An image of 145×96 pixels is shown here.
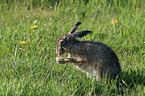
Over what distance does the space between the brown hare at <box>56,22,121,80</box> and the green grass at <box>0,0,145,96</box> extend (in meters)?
0.14

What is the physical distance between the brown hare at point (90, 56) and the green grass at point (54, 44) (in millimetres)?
144

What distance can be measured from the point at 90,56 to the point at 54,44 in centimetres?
119

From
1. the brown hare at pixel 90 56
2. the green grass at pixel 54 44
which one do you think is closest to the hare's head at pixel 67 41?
the brown hare at pixel 90 56

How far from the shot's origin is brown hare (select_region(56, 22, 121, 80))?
3881mm

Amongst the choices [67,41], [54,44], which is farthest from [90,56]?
[54,44]

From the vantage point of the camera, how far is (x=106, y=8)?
659 centimetres

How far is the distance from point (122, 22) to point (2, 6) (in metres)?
3.08


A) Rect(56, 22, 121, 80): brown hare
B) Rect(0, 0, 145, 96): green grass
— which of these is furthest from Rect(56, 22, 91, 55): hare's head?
Rect(0, 0, 145, 96): green grass

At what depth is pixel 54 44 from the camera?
16.3ft

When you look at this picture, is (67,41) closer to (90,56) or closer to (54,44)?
(90,56)

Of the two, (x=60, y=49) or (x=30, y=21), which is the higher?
(x=30, y=21)

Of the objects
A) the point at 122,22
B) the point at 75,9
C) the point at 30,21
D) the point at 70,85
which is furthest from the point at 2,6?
the point at 70,85

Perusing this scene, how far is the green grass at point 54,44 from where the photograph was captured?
142 inches

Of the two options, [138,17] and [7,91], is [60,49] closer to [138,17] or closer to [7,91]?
[7,91]
